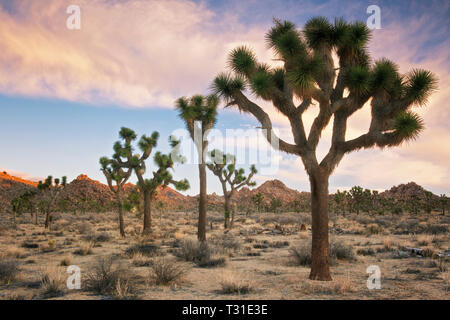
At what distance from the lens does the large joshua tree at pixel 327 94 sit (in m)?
8.90

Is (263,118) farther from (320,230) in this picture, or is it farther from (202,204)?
(202,204)

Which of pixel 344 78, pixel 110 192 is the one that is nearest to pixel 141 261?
pixel 344 78

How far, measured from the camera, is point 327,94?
→ 9148 millimetres

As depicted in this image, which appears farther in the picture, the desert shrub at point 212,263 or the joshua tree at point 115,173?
the joshua tree at point 115,173

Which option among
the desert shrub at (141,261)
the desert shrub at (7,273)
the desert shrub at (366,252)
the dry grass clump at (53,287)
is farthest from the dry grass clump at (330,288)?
the desert shrub at (7,273)

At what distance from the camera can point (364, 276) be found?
962 centimetres

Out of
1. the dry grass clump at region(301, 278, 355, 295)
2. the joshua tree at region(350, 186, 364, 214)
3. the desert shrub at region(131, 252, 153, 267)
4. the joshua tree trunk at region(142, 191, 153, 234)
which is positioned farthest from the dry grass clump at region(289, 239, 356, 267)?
the joshua tree at region(350, 186, 364, 214)

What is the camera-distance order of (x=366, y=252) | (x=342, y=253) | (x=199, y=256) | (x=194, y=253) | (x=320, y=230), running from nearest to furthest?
(x=320, y=230) < (x=342, y=253) < (x=199, y=256) < (x=194, y=253) < (x=366, y=252)

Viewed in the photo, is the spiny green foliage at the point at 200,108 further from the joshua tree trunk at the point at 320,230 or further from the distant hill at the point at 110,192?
the distant hill at the point at 110,192

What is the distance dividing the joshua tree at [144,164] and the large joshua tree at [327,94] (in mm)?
13245

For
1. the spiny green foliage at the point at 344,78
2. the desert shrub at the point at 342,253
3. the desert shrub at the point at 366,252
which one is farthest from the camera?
the desert shrub at the point at 366,252

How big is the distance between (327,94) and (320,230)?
4.08 metres
